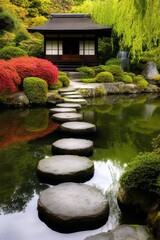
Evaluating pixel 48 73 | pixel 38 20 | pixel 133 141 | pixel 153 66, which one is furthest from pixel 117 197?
pixel 38 20

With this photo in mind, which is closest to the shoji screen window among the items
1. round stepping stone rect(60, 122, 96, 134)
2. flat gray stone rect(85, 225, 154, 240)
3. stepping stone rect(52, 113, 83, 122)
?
stepping stone rect(52, 113, 83, 122)

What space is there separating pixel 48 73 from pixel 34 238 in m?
11.3

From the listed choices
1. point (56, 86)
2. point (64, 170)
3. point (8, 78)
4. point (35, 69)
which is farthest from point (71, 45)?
point (64, 170)

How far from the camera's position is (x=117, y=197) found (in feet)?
14.6

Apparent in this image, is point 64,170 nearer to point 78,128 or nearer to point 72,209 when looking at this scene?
point 72,209

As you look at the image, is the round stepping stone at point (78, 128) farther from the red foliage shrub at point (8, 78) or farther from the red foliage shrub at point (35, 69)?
the red foliage shrub at point (35, 69)

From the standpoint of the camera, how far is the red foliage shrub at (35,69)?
13.4 metres

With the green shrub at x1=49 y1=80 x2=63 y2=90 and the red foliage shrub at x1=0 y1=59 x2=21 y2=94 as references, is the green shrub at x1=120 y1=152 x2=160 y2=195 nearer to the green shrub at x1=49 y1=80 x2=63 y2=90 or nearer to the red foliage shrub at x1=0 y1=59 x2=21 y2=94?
the red foliage shrub at x1=0 y1=59 x2=21 y2=94

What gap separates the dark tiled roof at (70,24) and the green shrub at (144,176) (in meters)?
19.4

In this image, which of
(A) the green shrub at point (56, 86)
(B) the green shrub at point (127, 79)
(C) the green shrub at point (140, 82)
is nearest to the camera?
(A) the green shrub at point (56, 86)

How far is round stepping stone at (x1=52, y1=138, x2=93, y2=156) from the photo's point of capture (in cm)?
641

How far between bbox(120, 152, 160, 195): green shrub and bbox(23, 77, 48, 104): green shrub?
9281 millimetres

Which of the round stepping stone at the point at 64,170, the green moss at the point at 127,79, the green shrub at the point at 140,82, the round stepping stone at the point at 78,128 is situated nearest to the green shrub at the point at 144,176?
the round stepping stone at the point at 64,170

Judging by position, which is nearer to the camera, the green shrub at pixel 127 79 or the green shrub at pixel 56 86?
the green shrub at pixel 56 86
